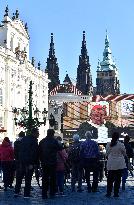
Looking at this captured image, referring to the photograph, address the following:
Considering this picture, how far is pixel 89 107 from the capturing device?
6638 centimetres

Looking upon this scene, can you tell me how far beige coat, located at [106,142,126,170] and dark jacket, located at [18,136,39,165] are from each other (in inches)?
67.0

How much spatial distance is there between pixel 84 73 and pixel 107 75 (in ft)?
145

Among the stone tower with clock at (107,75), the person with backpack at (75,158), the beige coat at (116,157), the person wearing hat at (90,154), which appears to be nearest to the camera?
the beige coat at (116,157)

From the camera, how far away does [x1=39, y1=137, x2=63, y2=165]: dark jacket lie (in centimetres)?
1242

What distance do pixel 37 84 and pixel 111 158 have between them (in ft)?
198

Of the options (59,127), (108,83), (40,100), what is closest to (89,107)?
(40,100)

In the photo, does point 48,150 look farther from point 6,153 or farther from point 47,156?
point 6,153

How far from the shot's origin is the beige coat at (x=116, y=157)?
41.3 feet

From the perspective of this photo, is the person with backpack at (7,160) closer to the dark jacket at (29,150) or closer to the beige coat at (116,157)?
the dark jacket at (29,150)

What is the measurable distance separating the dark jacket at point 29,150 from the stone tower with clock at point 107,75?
145515 millimetres

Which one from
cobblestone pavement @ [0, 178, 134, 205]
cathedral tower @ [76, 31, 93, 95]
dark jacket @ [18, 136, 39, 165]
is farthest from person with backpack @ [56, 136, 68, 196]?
cathedral tower @ [76, 31, 93, 95]

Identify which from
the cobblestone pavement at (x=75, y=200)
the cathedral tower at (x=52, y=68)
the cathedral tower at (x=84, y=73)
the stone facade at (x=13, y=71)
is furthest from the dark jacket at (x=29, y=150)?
the cathedral tower at (x=84, y=73)

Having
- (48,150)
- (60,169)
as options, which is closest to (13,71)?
(60,169)

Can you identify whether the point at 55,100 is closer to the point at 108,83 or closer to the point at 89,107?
the point at 89,107
